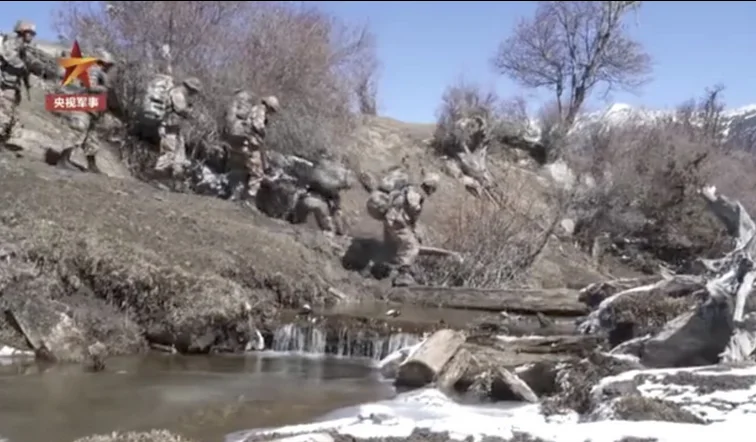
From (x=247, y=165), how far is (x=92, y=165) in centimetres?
373

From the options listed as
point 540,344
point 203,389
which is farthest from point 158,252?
point 540,344

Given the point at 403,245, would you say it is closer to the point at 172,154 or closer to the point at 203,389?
the point at 172,154

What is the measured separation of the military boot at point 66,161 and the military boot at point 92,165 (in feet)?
2.06

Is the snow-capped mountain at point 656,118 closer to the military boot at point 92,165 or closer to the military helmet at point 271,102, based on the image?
the military helmet at point 271,102

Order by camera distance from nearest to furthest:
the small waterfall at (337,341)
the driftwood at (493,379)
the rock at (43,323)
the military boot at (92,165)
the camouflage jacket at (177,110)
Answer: the driftwood at (493,379), the rock at (43,323), the small waterfall at (337,341), the military boot at (92,165), the camouflage jacket at (177,110)

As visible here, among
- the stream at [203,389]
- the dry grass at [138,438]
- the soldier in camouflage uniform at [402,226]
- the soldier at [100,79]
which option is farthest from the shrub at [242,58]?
the dry grass at [138,438]

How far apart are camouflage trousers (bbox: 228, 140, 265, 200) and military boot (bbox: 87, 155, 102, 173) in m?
3.27

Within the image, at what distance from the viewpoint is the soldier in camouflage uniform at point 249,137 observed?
902 inches

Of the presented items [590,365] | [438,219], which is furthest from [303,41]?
[590,365]

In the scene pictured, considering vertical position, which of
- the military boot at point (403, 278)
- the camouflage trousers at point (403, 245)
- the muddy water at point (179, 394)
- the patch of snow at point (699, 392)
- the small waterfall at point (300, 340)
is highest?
the camouflage trousers at point (403, 245)

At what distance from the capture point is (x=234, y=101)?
23.5 m

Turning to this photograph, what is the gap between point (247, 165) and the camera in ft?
76.5

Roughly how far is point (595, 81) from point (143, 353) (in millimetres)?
29474

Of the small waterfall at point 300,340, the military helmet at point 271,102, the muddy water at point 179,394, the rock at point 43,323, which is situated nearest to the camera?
the muddy water at point 179,394
